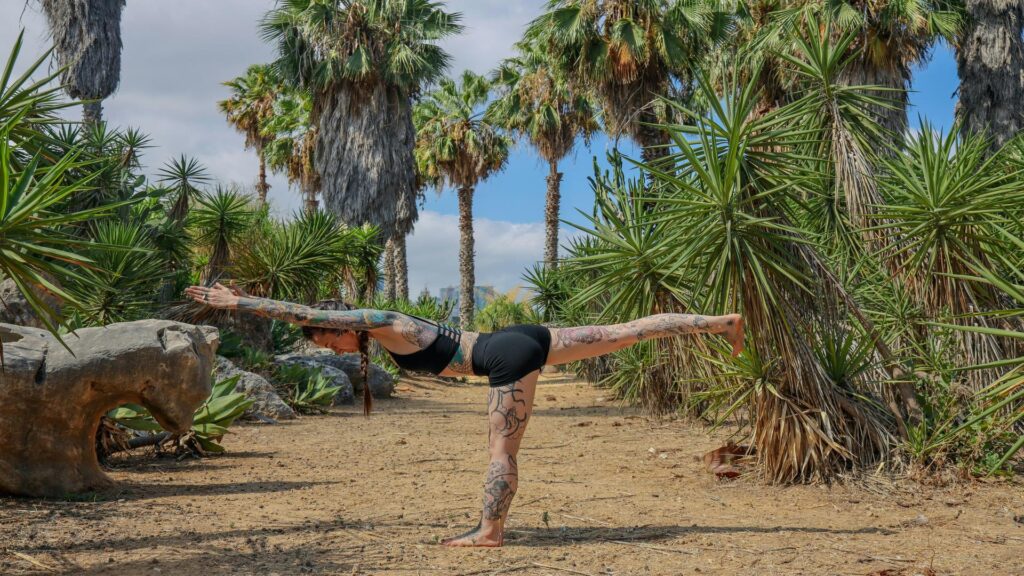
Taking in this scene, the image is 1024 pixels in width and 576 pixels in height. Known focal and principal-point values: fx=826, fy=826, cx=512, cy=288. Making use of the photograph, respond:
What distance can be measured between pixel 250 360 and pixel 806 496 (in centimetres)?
928

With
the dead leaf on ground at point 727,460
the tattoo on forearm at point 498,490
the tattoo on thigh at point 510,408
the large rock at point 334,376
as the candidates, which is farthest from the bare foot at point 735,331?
the large rock at point 334,376

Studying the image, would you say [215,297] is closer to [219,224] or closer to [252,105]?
[219,224]

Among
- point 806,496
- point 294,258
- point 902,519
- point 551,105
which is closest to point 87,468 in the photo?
point 806,496

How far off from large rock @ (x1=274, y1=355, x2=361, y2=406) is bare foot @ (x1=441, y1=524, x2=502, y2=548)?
30.6ft

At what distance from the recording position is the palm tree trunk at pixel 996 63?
699 inches

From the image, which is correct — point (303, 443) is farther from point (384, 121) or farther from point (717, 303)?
point (384, 121)

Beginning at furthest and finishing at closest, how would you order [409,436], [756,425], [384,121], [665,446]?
1. [384,121]
2. [409,436]
3. [665,446]
4. [756,425]

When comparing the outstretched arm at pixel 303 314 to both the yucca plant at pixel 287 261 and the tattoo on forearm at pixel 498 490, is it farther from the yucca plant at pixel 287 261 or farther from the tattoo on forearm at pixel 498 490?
the yucca plant at pixel 287 261

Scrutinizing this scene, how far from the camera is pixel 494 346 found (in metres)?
4.40

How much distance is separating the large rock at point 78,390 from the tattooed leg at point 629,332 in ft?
9.28

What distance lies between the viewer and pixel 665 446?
28.4 feet

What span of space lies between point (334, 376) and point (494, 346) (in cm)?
993

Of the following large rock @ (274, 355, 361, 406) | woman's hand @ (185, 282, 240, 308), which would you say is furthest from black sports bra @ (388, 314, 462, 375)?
large rock @ (274, 355, 361, 406)

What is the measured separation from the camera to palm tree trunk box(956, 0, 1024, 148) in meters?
17.8
